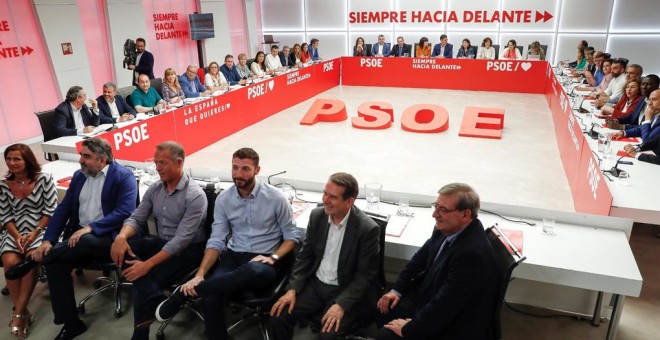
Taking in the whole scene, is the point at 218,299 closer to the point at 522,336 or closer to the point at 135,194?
the point at 135,194

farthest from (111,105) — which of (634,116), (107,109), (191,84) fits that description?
(634,116)

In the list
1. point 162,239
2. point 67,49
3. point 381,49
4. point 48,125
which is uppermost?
point 67,49

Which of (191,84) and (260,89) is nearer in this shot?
(191,84)

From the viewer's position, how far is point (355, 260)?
2.78 meters

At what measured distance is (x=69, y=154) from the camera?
4.96 meters

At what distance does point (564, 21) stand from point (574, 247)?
12168mm

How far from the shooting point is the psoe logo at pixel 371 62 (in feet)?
40.4

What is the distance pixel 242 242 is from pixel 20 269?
159 cm

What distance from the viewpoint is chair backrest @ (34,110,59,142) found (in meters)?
5.41

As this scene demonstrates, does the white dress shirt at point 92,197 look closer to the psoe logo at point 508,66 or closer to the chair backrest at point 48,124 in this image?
the chair backrest at point 48,124

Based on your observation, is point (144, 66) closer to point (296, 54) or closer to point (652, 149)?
point (296, 54)

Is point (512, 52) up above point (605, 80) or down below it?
above

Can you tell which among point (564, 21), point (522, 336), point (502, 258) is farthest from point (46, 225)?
point (564, 21)

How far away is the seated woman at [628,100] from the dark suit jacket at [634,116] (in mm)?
115
